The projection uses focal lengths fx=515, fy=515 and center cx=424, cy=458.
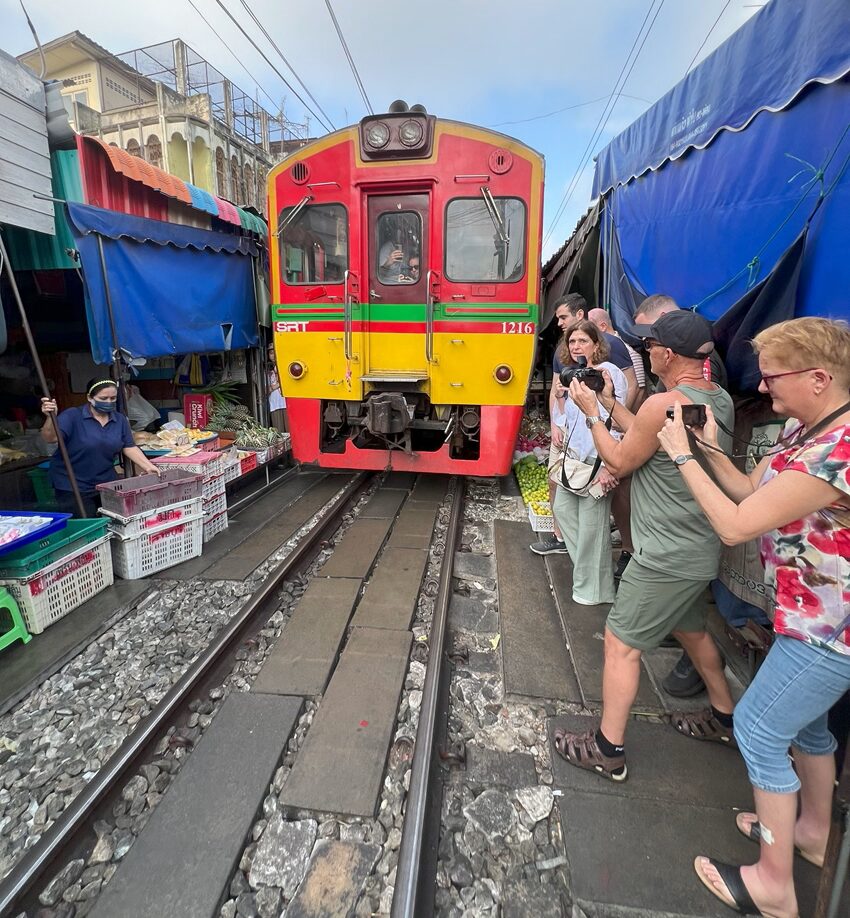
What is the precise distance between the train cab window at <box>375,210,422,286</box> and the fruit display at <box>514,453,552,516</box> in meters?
2.56

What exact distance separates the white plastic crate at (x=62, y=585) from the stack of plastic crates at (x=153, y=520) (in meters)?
0.14

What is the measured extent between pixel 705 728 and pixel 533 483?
12.1 feet

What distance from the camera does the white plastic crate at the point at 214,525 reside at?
480cm

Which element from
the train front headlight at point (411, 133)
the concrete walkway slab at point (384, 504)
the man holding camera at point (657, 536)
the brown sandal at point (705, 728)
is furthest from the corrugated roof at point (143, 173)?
the brown sandal at point (705, 728)

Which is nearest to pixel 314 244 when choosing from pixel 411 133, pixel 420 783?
pixel 411 133

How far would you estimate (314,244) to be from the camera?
5449 millimetres

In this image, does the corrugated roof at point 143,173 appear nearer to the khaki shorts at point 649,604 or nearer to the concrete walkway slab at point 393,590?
the concrete walkway slab at point 393,590

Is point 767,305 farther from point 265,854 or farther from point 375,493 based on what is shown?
point 375,493

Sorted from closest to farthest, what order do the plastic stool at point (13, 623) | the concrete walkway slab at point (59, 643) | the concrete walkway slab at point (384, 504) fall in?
the concrete walkway slab at point (59, 643) → the plastic stool at point (13, 623) → the concrete walkway slab at point (384, 504)

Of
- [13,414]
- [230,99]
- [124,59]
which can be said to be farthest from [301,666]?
[124,59]

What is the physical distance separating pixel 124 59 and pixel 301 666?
2708 cm

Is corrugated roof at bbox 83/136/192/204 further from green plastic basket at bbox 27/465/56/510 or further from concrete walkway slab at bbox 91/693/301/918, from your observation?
concrete walkway slab at bbox 91/693/301/918

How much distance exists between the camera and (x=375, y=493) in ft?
20.4

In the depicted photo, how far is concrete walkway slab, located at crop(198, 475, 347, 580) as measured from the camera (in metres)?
4.16
